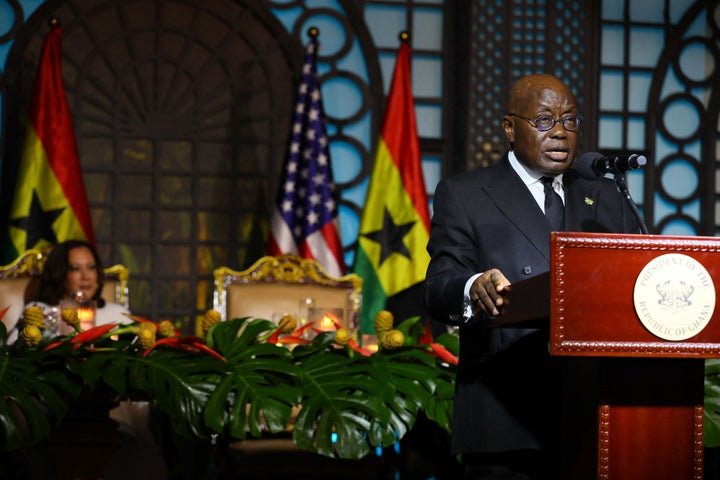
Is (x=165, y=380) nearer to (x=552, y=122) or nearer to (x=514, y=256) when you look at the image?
(x=514, y=256)

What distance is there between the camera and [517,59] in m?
6.02

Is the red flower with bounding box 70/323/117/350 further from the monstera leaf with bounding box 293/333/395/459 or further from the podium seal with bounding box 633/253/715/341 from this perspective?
the podium seal with bounding box 633/253/715/341

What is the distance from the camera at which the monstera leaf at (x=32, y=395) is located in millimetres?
2387

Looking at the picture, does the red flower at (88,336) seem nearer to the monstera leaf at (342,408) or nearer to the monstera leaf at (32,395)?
the monstera leaf at (32,395)

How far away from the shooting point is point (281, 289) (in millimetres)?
4676

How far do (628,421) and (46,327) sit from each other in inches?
74.0

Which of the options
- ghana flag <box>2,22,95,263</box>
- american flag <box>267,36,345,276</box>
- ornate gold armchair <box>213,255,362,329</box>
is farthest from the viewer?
american flag <box>267,36,345,276</box>

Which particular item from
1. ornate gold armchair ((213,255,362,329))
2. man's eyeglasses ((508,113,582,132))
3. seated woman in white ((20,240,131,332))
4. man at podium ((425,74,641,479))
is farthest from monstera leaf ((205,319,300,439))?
ornate gold armchair ((213,255,362,329))

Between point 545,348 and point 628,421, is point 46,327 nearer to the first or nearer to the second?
point 545,348

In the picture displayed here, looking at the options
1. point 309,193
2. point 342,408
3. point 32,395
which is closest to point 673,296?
point 342,408

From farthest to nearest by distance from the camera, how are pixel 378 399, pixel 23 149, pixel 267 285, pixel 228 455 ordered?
pixel 23 149 < pixel 267 285 < pixel 228 455 < pixel 378 399

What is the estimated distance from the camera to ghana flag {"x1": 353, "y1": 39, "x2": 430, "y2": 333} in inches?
208

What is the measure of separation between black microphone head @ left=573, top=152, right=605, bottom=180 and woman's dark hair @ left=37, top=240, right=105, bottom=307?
284 cm

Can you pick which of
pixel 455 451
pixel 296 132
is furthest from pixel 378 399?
pixel 296 132
